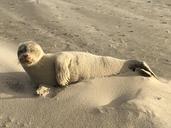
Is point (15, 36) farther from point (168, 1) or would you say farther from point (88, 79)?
point (168, 1)

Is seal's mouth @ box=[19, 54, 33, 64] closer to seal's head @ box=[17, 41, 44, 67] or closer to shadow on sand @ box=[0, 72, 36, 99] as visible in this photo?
seal's head @ box=[17, 41, 44, 67]

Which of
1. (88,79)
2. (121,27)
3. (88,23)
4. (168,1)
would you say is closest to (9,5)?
(88,23)

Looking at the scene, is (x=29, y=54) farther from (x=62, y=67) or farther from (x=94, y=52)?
(x=94, y=52)

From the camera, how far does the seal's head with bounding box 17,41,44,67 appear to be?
637 cm

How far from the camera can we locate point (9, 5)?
497 inches

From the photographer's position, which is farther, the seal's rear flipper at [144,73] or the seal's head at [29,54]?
the seal's rear flipper at [144,73]

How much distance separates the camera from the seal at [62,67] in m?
6.41

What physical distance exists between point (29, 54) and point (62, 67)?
1.48ft

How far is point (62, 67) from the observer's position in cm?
640

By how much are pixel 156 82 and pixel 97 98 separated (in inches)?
37.0

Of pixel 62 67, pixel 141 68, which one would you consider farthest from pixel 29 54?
pixel 141 68

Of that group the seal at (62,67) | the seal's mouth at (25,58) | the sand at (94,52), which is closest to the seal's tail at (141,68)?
the seal at (62,67)

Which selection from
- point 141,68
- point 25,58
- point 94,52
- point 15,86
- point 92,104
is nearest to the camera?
point 92,104

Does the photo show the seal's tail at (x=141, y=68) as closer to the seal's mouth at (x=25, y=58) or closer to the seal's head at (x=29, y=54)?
the seal's head at (x=29, y=54)
